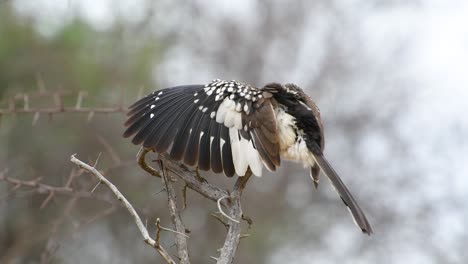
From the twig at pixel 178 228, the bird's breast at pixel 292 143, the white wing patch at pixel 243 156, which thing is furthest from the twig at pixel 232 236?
the bird's breast at pixel 292 143

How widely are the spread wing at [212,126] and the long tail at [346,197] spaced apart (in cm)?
20

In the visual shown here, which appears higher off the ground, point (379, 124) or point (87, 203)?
point (379, 124)

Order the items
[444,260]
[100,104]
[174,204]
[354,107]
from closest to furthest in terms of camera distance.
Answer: [174,204], [444,260], [100,104], [354,107]

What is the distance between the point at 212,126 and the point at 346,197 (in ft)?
2.07

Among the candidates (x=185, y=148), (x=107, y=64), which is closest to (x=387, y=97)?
(x=107, y=64)

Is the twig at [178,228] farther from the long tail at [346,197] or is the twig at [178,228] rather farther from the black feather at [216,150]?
the long tail at [346,197]

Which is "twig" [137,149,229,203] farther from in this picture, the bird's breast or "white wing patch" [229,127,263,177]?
the bird's breast

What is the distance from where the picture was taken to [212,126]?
357 centimetres

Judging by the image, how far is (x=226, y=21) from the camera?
14.4m

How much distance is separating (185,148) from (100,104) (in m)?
5.78

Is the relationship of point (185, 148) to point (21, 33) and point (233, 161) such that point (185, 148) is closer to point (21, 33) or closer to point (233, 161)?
point (233, 161)

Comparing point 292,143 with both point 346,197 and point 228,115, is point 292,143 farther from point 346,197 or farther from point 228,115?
point 346,197

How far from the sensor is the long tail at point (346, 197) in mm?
3176

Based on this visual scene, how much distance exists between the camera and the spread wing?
3.38 m
